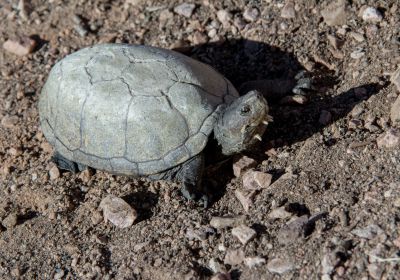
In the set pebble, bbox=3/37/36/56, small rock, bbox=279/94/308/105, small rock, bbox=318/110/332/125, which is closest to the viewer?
small rock, bbox=318/110/332/125

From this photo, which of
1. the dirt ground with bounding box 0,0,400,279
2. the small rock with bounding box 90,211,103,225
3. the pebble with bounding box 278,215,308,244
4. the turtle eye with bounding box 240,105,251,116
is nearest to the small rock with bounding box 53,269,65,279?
the dirt ground with bounding box 0,0,400,279

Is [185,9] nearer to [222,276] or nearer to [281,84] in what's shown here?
[281,84]

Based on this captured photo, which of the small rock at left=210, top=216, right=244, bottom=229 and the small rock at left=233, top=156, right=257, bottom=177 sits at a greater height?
the small rock at left=233, top=156, right=257, bottom=177

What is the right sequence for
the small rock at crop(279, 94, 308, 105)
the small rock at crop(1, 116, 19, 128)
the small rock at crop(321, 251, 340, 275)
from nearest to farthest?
the small rock at crop(321, 251, 340, 275) → the small rock at crop(279, 94, 308, 105) → the small rock at crop(1, 116, 19, 128)

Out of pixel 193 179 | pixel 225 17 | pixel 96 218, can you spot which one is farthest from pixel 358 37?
pixel 96 218

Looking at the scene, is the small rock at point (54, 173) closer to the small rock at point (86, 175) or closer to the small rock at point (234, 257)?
the small rock at point (86, 175)

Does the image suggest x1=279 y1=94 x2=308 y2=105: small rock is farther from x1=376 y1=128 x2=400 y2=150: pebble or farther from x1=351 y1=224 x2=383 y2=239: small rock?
x1=351 y1=224 x2=383 y2=239: small rock
